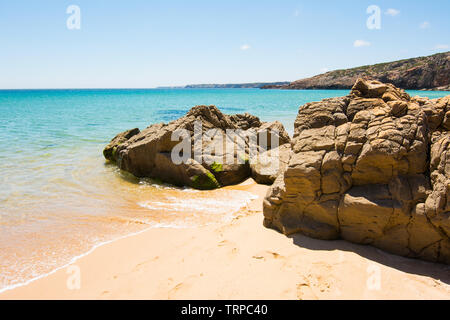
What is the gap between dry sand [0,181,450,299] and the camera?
3.82 m

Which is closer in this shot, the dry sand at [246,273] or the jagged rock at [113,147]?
the dry sand at [246,273]

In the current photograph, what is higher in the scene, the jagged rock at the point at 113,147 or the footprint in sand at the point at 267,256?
the jagged rock at the point at 113,147

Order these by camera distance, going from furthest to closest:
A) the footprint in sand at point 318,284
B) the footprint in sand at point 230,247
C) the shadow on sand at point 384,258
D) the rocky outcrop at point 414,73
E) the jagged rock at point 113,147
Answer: the rocky outcrop at point 414,73 < the jagged rock at point 113,147 < the footprint in sand at point 230,247 < the shadow on sand at point 384,258 < the footprint in sand at point 318,284

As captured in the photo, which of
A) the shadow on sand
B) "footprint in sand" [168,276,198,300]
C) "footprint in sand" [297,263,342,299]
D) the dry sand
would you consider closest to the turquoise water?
the dry sand

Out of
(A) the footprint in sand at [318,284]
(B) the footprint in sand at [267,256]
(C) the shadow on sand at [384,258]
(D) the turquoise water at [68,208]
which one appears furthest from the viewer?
(D) the turquoise water at [68,208]

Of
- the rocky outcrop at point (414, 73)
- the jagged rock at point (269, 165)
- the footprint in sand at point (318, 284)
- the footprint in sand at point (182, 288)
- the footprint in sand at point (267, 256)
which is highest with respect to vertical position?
the rocky outcrop at point (414, 73)

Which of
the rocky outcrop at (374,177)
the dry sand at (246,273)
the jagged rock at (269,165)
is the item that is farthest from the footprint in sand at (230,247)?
the jagged rock at (269,165)

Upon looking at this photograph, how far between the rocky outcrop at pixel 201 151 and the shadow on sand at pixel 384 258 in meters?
4.13

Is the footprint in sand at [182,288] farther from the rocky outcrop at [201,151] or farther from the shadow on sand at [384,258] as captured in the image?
the rocky outcrop at [201,151]

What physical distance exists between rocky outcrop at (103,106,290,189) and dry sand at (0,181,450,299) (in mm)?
3940

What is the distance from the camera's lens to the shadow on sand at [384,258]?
4.06m

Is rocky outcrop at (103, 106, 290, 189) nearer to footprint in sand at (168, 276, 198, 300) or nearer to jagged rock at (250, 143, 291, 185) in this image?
jagged rock at (250, 143, 291, 185)

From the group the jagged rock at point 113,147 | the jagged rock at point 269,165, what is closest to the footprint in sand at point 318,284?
the jagged rock at point 269,165
